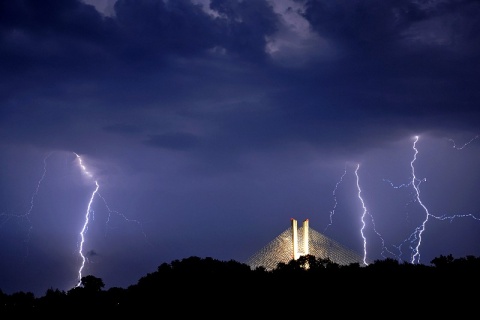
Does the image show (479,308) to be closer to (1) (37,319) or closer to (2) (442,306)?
(2) (442,306)

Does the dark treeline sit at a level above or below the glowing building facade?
below

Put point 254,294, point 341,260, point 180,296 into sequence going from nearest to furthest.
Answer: point 254,294 < point 180,296 < point 341,260

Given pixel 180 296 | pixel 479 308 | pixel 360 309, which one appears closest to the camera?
pixel 479 308

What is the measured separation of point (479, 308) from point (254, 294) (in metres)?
9.66

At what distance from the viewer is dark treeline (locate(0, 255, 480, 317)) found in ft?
71.9

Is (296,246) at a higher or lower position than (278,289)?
higher

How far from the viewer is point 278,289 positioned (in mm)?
24766

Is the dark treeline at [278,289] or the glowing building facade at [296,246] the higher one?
the glowing building facade at [296,246]

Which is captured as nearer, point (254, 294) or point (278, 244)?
point (254, 294)

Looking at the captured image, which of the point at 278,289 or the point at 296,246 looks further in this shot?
the point at 296,246

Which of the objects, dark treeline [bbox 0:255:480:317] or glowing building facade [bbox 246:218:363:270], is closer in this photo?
dark treeline [bbox 0:255:480:317]

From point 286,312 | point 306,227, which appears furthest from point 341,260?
point 286,312

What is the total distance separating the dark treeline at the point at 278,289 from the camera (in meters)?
21.9

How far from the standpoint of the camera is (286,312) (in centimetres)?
2331
